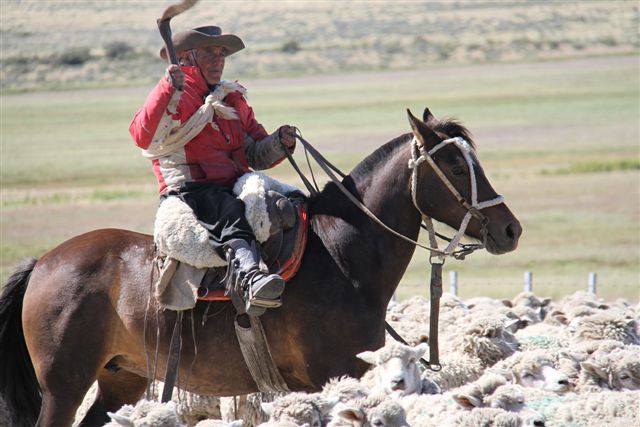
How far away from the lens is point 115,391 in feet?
32.8

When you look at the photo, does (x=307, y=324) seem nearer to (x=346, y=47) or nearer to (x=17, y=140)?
(x=17, y=140)

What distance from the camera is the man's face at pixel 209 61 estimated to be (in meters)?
9.46

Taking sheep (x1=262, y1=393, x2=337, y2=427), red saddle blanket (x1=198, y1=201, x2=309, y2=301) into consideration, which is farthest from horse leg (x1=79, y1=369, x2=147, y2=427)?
sheep (x1=262, y1=393, x2=337, y2=427)

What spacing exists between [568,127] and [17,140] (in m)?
26.7

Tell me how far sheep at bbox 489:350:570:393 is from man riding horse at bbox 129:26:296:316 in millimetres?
2442

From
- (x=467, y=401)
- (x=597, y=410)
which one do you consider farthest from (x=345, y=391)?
(x=597, y=410)

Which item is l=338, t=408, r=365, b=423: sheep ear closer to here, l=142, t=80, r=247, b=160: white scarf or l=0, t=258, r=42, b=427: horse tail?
l=142, t=80, r=247, b=160: white scarf

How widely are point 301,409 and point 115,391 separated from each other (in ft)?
9.24

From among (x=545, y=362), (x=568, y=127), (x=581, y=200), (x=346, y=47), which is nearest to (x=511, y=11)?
(x=346, y=47)

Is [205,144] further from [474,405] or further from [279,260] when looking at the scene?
[474,405]

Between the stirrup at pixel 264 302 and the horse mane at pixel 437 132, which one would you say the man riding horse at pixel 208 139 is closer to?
the stirrup at pixel 264 302

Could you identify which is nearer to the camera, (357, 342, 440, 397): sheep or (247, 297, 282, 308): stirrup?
(247, 297, 282, 308): stirrup

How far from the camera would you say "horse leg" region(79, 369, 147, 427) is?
9898mm

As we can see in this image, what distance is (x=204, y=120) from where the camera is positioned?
9234 millimetres
